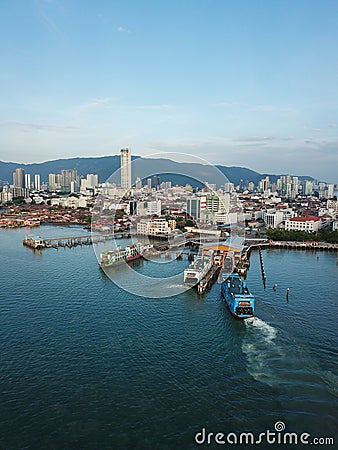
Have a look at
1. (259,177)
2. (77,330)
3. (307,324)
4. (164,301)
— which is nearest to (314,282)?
(307,324)

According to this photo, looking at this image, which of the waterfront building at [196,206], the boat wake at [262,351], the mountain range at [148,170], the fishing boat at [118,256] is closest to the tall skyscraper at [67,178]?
the mountain range at [148,170]

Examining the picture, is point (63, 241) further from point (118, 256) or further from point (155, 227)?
point (118, 256)

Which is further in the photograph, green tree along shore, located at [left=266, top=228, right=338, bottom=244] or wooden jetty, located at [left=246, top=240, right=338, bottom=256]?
green tree along shore, located at [left=266, top=228, right=338, bottom=244]

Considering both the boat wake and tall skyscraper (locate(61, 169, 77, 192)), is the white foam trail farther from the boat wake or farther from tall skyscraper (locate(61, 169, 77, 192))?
tall skyscraper (locate(61, 169, 77, 192))

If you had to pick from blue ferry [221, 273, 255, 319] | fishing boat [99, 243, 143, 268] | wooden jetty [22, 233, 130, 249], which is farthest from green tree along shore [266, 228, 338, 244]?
blue ferry [221, 273, 255, 319]

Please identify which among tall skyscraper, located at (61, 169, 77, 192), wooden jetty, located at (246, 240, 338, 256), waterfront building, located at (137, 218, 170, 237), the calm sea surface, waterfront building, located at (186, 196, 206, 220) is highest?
tall skyscraper, located at (61, 169, 77, 192)

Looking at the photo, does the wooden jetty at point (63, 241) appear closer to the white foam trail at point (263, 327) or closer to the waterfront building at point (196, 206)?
the waterfront building at point (196, 206)

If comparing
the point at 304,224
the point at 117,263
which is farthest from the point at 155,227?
the point at 304,224
